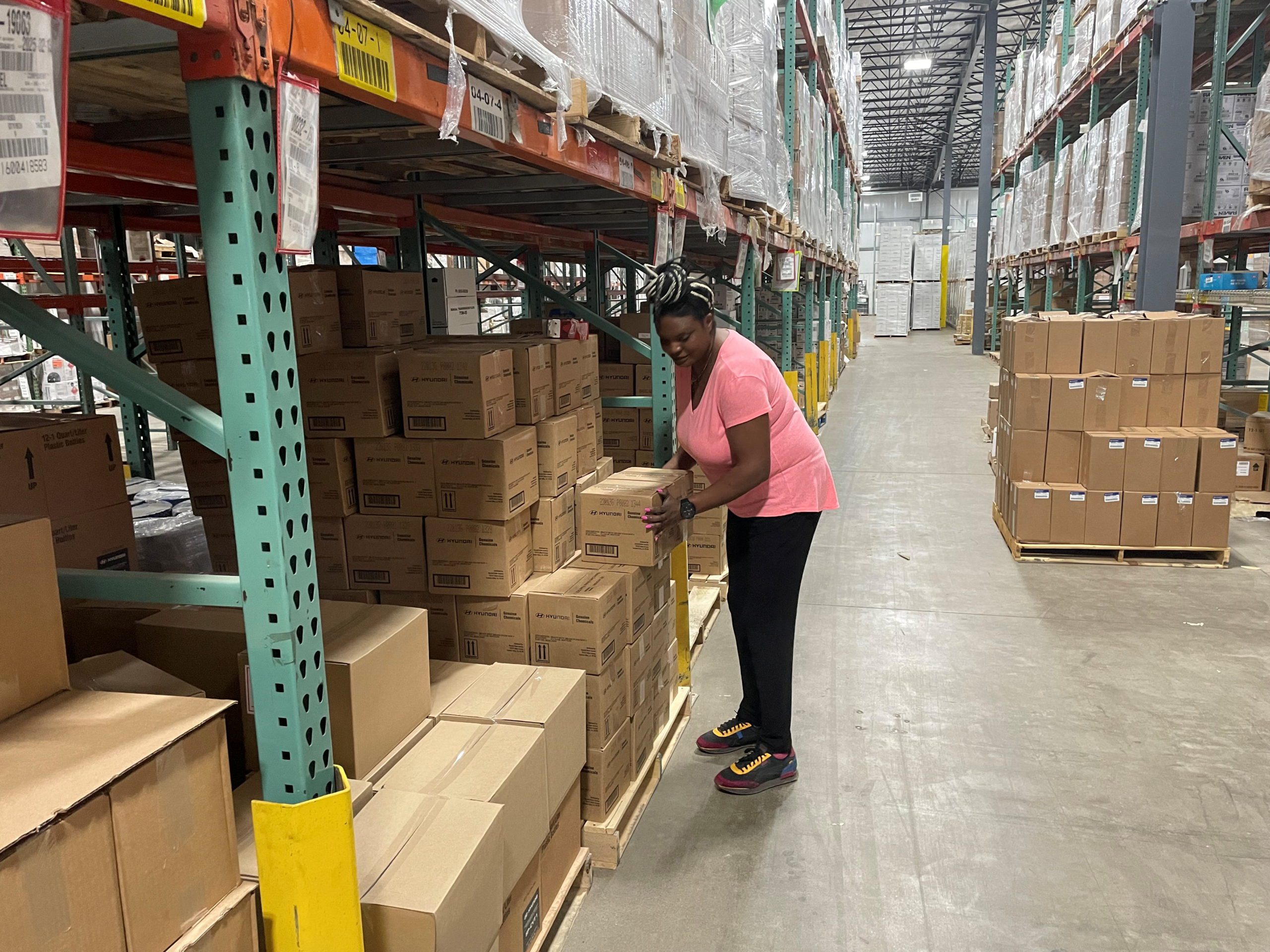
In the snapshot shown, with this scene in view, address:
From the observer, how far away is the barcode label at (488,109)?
1.82m

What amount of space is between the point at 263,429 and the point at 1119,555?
581 centimetres

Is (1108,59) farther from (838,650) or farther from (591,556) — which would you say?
(591,556)

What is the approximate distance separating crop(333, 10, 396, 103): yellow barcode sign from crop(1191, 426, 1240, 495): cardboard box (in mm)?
5561

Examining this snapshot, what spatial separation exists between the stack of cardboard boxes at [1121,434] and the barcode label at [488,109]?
4772mm

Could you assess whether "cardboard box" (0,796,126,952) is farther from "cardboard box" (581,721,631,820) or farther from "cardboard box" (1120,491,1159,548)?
"cardboard box" (1120,491,1159,548)

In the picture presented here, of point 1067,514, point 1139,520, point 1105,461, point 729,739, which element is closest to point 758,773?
point 729,739

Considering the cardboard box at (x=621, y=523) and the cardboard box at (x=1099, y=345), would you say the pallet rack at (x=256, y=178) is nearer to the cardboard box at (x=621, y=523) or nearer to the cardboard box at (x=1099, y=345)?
the cardboard box at (x=621, y=523)

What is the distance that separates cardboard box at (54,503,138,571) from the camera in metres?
2.17

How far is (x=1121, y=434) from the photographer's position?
18.2ft

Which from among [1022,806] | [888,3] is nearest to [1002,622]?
[1022,806]

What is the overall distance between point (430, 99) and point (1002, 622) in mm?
4183

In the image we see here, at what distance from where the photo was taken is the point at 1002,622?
470 centimetres

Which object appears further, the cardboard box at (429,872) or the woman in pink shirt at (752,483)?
the woman in pink shirt at (752,483)

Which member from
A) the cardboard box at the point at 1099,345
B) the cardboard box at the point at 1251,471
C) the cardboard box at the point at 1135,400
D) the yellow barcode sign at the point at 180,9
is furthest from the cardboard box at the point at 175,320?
the cardboard box at the point at 1251,471
